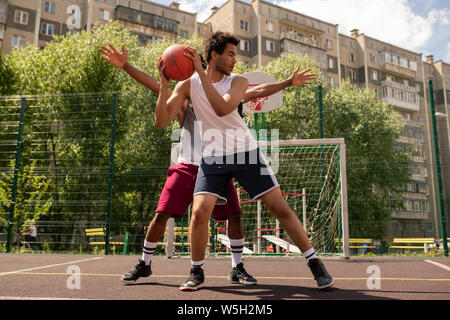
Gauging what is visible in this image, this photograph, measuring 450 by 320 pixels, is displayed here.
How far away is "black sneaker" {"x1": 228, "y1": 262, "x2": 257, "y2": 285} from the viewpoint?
3.28 meters

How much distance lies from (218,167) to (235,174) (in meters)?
0.15

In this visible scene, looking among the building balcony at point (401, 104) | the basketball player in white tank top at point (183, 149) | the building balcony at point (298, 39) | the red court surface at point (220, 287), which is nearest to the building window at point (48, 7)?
the building balcony at point (298, 39)

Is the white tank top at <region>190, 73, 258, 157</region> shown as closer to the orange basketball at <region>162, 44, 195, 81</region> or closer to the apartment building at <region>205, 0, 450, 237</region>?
the orange basketball at <region>162, 44, 195, 81</region>

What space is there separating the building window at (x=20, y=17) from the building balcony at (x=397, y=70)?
112 feet

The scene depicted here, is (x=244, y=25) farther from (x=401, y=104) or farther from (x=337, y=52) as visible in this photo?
(x=401, y=104)

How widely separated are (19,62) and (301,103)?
13.6m

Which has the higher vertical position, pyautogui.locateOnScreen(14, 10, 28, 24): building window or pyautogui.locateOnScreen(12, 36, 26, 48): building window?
pyautogui.locateOnScreen(14, 10, 28, 24): building window

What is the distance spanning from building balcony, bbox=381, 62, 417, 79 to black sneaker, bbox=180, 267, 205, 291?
4279 cm

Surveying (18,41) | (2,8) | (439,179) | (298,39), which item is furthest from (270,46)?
(439,179)

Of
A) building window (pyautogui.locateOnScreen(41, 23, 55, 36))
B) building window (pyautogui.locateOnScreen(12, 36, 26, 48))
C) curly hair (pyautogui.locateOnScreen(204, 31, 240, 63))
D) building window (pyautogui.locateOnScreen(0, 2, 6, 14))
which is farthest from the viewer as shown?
building window (pyautogui.locateOnScreen(41, 23, 55, 36))

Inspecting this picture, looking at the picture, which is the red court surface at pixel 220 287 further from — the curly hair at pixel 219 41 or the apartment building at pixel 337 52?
the apartment building at pixel 337 52

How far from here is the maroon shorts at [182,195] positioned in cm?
331

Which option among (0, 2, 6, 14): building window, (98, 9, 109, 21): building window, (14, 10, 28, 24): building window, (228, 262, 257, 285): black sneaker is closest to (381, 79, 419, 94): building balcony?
(98, 9, 109, 21): building window
